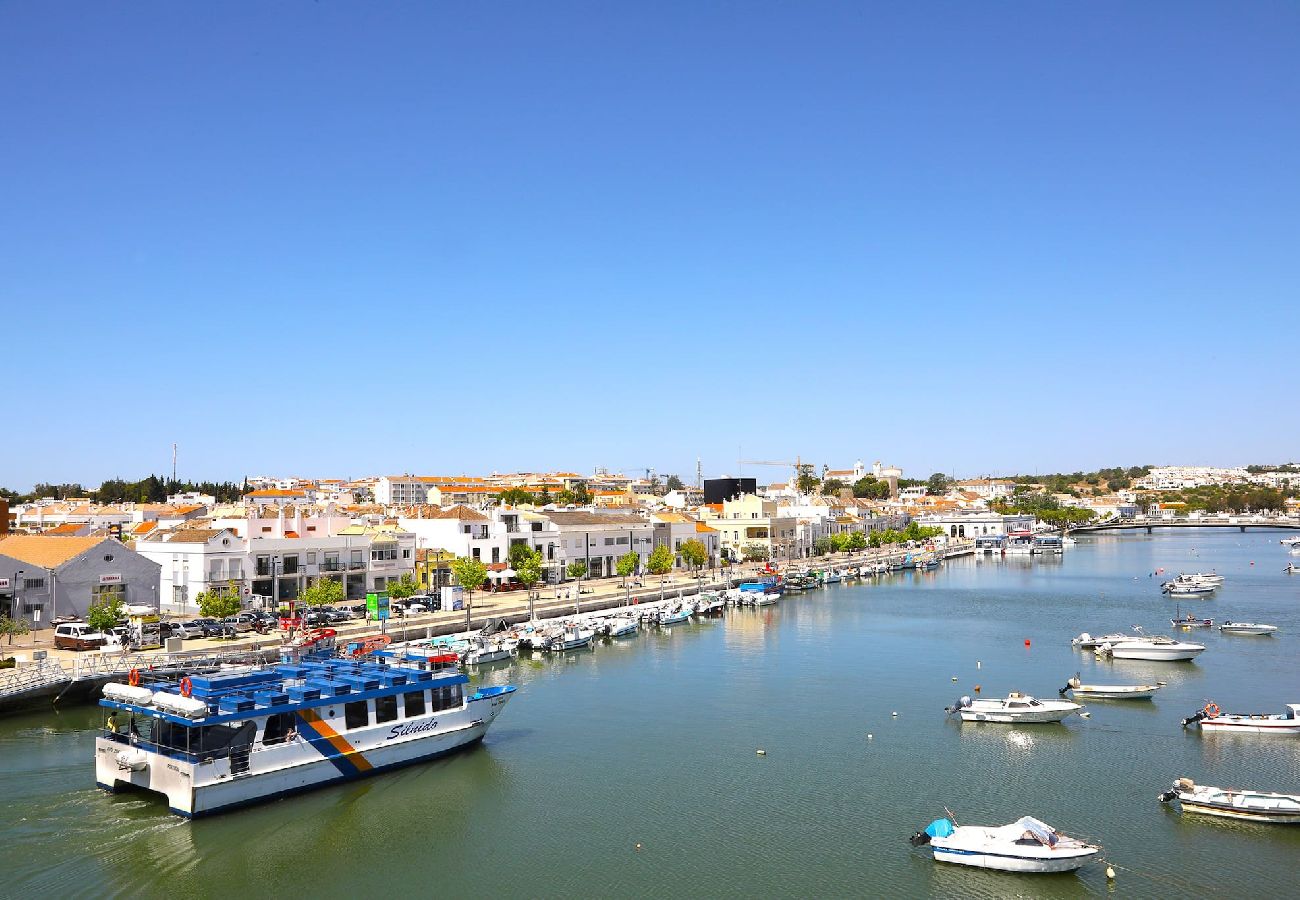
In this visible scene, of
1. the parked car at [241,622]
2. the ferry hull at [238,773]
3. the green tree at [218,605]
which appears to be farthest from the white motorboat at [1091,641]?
the green tree at [218,605]

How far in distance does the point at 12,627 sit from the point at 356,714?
17598 millimetres

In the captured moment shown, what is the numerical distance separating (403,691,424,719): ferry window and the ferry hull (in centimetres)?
54

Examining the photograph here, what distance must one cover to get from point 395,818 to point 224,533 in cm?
2488

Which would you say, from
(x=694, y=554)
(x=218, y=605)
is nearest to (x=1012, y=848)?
(x=218, y=605)

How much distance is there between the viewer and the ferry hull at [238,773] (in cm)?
1722

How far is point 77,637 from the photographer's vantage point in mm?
29266

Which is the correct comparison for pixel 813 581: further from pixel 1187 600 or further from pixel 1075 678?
pixel 1075 678

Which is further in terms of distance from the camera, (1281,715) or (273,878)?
(1281,715)

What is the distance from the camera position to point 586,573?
56688 millimetres

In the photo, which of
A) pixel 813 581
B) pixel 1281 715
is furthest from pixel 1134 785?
pixel 813 581

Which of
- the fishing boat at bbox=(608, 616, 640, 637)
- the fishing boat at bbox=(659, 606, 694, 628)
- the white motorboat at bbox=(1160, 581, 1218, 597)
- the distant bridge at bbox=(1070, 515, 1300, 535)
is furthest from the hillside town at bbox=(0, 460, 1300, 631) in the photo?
the distant bridge at bbox=(1070, 515, 1300, 535)

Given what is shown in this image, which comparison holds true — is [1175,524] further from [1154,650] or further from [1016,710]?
[1016,710]

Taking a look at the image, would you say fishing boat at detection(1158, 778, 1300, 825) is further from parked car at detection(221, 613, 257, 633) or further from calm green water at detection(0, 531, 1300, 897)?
parked car at detection(221, 613, 257, 633)

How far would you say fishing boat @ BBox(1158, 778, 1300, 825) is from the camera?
56.3ft
